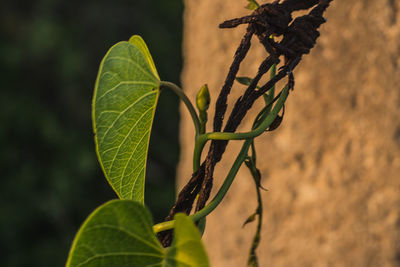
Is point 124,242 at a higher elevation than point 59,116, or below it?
below

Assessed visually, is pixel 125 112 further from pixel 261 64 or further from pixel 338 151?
pixel 338 151

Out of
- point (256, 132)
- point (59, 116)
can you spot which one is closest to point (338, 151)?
point (256, 132)

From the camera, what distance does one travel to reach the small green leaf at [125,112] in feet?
1.10

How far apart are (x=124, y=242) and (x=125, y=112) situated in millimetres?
96

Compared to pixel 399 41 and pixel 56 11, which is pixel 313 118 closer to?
pixel 399 41

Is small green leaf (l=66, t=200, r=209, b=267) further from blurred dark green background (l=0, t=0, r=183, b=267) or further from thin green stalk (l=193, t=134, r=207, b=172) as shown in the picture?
blurred dark green background (l=0, t=0, r=183, b=267)

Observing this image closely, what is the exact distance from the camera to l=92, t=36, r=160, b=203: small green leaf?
33 cm

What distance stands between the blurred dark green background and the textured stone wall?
67.5 inches

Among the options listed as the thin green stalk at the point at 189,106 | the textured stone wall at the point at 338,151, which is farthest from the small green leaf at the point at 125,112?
the textured stone wall at the point at 338,151

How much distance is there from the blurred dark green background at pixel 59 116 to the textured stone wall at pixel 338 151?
5.63 ft

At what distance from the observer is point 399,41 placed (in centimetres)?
61

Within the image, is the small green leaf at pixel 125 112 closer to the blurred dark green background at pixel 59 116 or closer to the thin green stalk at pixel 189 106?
the thin green stalk at pixel 189 106

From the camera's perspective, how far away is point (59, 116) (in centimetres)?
301

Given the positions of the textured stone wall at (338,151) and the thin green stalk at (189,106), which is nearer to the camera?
the thin green stalk at (189,106)
